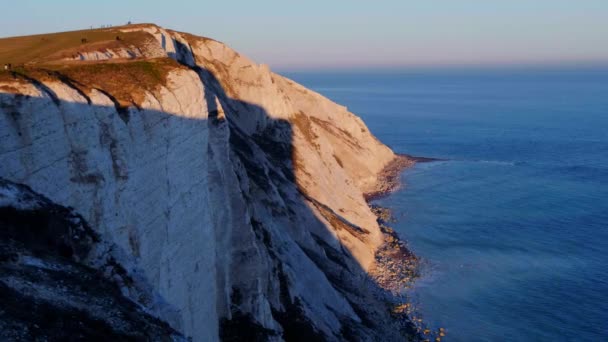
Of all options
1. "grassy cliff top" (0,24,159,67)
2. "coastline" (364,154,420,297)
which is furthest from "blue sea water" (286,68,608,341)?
"grassy cliff top" (0,24,159,67)

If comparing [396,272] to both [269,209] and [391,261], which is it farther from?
[269,209]

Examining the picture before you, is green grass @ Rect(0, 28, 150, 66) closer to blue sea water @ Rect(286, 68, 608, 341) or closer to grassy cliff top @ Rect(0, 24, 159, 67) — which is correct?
grassy cliff top @ Rect(0, 24, 159, 67)

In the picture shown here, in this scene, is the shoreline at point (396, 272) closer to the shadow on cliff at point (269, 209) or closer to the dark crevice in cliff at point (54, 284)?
the shadow on cliff at point (269, 209)

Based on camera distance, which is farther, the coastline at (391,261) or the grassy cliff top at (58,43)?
the coastline at (391,261)

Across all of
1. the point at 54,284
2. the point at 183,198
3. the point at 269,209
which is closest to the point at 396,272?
the point at 269,209

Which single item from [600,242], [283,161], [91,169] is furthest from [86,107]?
[600,242]

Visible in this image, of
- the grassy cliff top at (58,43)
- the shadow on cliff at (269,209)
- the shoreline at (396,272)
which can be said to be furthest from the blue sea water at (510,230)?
the grassy cliff top at (58,43)

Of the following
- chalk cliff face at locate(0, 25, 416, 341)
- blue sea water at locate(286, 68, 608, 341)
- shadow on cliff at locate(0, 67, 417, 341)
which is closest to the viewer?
chalk cliff face at locate(0, 25, 416, 341)
